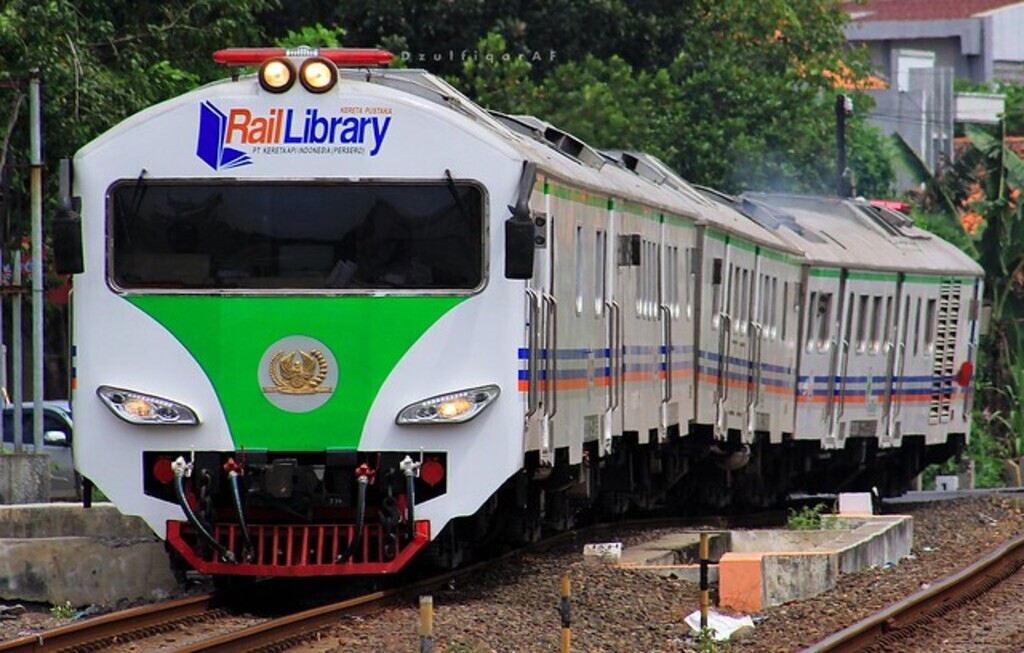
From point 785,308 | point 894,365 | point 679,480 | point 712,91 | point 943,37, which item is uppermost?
point 943,37

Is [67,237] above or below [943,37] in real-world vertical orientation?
below

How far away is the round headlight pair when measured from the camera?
13055 mm

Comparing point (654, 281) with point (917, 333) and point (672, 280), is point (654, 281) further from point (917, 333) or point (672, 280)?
point (917, 333)

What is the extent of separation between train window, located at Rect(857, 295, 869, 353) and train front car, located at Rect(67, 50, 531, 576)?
1346 cm

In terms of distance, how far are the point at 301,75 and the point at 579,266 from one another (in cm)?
274

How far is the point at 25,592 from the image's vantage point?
13.8 metres

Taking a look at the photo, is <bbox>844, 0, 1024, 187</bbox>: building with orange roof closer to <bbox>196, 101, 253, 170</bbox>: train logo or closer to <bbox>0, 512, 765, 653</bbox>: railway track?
<bbox>196, 101, 253, 170</bbox>: train logo

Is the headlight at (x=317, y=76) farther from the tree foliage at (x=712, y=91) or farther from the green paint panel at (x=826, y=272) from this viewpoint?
the tree foliage at (x=712, y=91)

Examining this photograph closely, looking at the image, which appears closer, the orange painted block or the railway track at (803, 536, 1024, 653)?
the railway track at (803, 536, 1024, 653)

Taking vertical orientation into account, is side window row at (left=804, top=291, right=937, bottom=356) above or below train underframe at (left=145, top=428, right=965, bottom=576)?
above

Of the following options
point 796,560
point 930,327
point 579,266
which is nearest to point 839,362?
point 930,327

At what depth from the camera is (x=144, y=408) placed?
12914 millimetres

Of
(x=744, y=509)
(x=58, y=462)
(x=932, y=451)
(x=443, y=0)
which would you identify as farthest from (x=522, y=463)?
(x=443, y=0)

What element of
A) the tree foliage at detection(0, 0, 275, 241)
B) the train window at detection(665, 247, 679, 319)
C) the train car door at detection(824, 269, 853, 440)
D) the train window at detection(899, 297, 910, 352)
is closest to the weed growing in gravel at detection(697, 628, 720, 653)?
the train window at detection(665, 247, 679, 319)
